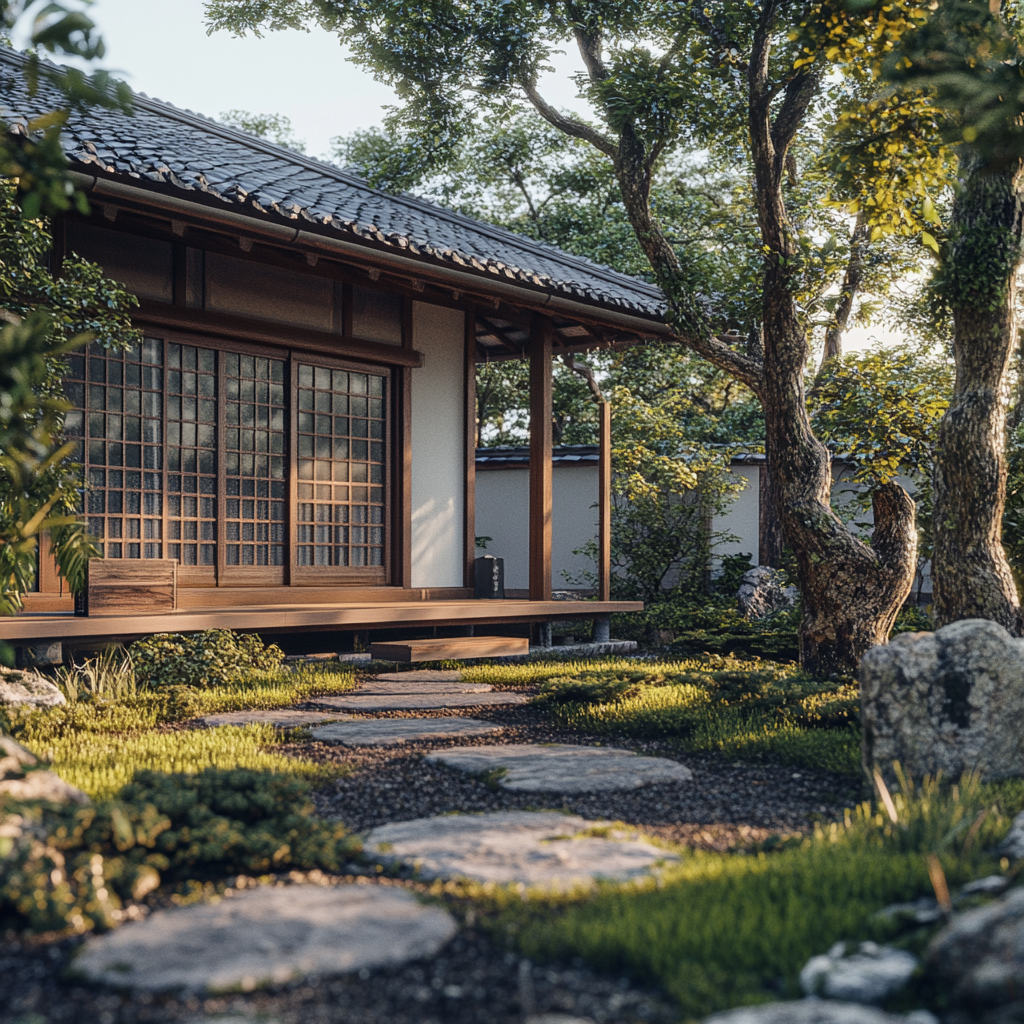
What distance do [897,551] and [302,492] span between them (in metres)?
5.01

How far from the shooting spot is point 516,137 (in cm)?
2167

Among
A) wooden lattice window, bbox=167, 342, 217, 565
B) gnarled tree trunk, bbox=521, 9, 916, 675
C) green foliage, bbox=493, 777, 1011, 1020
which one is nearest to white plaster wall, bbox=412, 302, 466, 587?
wooden lattice window, bbox=167, 342, 217, 565

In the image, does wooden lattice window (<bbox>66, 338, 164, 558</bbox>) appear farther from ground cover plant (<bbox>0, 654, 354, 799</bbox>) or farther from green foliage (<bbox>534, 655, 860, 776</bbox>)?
green foliage (<bbox>534, 655, 860, 776</bbox>)

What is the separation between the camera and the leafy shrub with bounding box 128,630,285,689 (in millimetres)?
6574

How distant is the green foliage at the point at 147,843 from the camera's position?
2342 millimetres

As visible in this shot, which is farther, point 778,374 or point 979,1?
point 778,374

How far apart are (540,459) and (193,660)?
14.1 ft

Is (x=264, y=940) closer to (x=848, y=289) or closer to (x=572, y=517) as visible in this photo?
(x=848, y=289)

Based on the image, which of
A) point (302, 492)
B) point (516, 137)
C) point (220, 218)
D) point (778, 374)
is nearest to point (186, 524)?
point (302, 492)

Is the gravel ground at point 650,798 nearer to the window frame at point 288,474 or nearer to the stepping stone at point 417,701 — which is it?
the stepping stone at point 417,701

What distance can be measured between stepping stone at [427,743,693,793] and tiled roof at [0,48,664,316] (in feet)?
12.4

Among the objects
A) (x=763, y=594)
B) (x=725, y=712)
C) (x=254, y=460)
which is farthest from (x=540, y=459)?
(x=725, y=712)

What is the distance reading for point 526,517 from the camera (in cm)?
1641

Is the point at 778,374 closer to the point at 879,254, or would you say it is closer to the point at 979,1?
the point at 979,1
